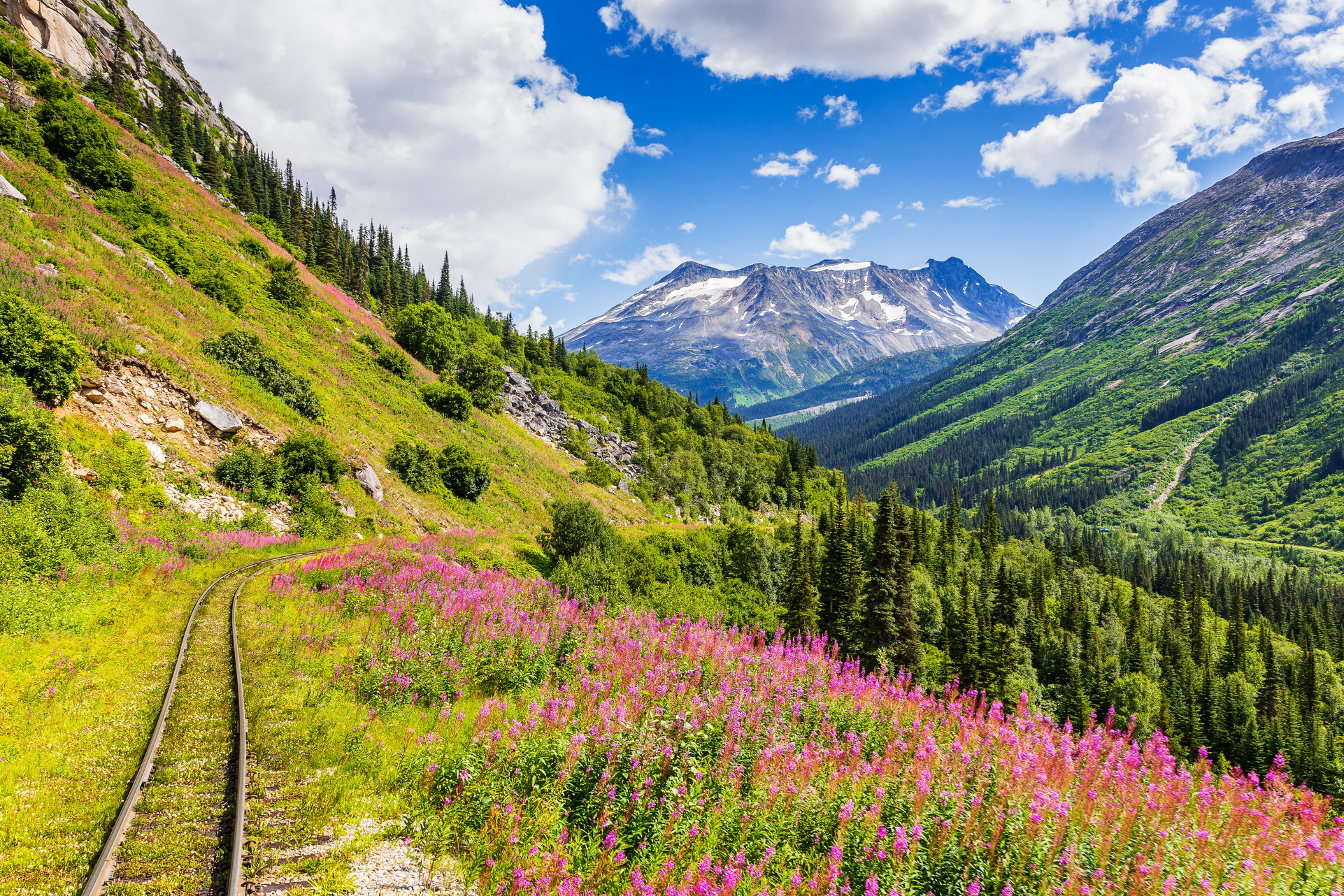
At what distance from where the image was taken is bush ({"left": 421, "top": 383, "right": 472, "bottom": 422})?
55969 mm

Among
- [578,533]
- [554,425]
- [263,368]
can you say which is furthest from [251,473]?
[554,425]

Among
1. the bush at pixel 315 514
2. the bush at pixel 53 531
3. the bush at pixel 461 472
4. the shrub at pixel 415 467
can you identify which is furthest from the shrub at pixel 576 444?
the bush at pixel 53 531

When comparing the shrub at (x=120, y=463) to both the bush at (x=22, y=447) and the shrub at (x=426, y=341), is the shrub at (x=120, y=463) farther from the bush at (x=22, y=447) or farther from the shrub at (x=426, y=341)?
the shrub at (x=426, y=341)

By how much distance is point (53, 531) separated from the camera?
13.9 metres

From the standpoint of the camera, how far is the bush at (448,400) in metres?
56.0

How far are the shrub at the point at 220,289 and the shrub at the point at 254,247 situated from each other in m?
19.9

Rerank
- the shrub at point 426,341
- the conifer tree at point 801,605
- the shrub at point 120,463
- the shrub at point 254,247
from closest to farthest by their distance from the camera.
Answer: the shrub at point 120,463 → the conifer tree at point 801,605 → the shrub at point 254,247 → the shrub at point 426,341

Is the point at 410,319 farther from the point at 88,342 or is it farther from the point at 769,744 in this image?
the point at 769,744

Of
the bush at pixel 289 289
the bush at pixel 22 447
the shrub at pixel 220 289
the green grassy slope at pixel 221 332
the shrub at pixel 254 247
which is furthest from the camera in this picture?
the shrub at pixel 254 247

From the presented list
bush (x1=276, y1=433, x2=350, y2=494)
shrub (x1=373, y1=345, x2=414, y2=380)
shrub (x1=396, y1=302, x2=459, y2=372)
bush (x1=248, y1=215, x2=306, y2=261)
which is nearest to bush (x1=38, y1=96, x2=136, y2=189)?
bush (x1=248, y1=215, x2=306, y2=261)

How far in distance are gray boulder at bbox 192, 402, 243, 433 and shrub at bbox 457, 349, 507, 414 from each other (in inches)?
1546

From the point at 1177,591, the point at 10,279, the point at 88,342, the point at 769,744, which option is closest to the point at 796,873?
the point at 769,744

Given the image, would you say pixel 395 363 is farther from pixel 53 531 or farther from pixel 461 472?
pixel 53 531

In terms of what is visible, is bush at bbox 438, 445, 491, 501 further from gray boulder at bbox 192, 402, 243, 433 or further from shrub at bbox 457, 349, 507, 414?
shrub at bbox 457, 349, 507, 414
